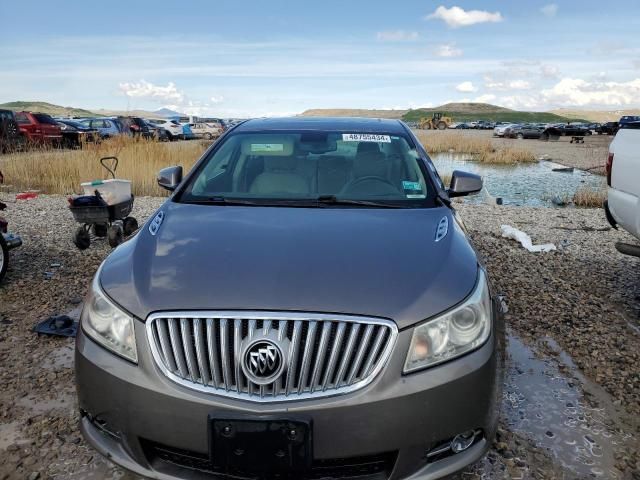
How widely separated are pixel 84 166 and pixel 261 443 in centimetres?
1124

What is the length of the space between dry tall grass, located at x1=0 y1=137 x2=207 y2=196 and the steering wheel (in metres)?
8.47

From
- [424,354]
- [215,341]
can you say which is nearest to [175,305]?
[215,341]

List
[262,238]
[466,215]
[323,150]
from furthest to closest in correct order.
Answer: [466,215] → [323,150] → [262,238]

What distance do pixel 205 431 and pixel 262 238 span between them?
3.10ft

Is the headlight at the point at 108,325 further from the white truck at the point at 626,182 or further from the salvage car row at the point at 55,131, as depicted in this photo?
the salvage car row at the point at 55,131

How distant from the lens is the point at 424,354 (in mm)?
2002

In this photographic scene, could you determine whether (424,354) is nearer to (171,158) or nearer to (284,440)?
(284,440)

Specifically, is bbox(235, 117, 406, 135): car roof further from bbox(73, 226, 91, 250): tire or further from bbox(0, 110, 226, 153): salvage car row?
bbox(0, 110, 226, 153): salvage car row

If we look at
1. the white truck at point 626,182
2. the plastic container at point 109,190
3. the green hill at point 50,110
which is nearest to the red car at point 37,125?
the plastic container at point 109,190

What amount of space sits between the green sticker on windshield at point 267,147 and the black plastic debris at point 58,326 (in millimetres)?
1825

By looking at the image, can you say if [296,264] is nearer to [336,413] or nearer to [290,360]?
[290,360]

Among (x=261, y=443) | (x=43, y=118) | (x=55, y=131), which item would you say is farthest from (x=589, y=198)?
(x=43, y=118)

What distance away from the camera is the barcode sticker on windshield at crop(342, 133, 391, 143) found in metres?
3.83

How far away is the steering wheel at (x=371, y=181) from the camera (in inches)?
133
